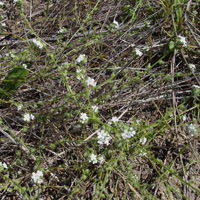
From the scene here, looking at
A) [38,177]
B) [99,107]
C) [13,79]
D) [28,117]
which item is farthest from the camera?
[99,107]

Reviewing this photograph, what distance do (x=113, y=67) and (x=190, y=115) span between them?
3.70ft

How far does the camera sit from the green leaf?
2.29 m

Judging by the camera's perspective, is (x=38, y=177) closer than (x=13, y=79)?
Yes

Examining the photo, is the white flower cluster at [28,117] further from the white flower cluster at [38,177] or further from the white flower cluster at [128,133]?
the white flower cluster at [128,133]

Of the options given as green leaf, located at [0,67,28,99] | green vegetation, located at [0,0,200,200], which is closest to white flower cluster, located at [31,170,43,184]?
green vegetation, located at [0,0,200,200]

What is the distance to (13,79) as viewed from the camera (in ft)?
7.55

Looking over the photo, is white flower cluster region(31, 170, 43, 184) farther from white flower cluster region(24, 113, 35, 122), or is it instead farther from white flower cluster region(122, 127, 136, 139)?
white flower cluster region(122, 127, 136, 139)

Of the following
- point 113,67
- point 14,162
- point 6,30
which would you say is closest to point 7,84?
point 14,162

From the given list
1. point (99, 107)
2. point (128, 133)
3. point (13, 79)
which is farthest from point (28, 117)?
point (128, 133)

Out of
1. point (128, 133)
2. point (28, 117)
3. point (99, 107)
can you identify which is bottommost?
point (99, 107)

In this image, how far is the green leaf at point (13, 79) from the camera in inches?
90.1

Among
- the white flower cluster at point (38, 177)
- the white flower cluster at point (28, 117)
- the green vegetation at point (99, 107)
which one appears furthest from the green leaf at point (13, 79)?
the white flower cluster at point (38, 177)

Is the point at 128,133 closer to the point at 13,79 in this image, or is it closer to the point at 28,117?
the point at 28,117

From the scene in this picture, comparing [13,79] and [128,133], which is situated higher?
[13,79]
